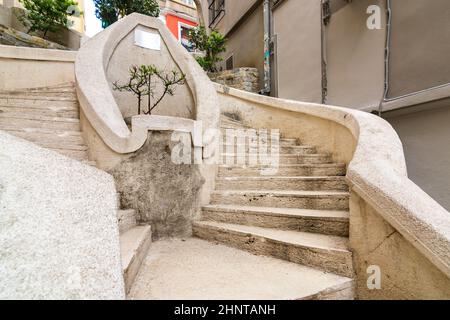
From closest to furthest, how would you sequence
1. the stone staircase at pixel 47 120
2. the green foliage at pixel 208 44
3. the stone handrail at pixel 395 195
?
1. the stone handrail at pixel 395 195
2. the stone staircase at pixel 47 120
3. the green foliage at pixel 208 44

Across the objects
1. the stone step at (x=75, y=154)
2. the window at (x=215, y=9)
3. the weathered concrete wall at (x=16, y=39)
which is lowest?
the stone step at (x=75, y=154)

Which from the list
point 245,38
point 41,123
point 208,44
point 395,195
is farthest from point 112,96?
point 245,38

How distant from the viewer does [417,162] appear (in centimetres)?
350

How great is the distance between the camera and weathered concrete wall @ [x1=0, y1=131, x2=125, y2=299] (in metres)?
0.83

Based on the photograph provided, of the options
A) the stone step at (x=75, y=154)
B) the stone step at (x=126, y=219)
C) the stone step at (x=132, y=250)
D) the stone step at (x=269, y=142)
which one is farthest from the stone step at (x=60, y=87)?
the stone step at (x=132, y=250)

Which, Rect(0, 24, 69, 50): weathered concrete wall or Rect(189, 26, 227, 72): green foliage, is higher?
Rect(189, 26, 227, 72): green foliage

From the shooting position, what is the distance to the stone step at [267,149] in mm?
3773

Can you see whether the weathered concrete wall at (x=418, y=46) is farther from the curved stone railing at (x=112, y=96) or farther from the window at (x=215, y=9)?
the window at (x=215, y=9)

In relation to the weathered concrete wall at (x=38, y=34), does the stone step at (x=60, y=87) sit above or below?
below

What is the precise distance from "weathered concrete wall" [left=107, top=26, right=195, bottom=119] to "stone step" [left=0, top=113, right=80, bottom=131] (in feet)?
3.66

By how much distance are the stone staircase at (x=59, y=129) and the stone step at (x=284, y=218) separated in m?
0.77

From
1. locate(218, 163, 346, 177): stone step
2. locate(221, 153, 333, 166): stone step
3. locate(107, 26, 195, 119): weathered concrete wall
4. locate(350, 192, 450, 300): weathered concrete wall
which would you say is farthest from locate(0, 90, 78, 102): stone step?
locate(350, 192, 450, 300): weathered concrete wall

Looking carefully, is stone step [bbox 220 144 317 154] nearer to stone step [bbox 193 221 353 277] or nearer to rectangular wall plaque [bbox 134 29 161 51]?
stone step [bbox 193 221 353 277]
